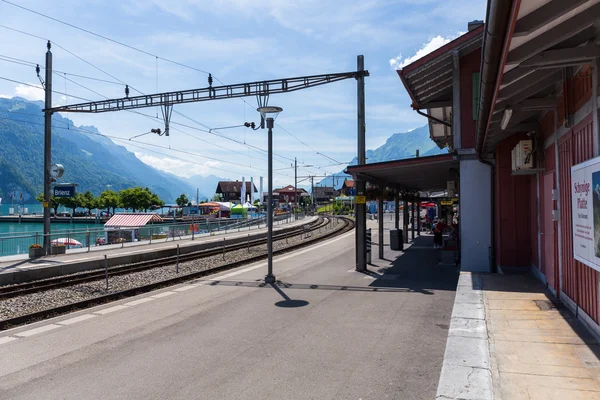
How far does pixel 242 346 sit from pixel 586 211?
4873mm

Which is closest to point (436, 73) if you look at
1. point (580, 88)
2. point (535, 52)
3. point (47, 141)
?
point (580, 88)

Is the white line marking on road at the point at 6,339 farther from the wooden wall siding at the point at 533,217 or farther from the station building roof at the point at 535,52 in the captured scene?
the wooden wall siding at the point at 533,217

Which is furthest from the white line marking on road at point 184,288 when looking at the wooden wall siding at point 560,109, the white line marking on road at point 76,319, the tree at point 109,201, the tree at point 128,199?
the tree at point 109,201

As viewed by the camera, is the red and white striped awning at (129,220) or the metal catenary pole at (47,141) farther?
the red and white striped awning at (129,220)

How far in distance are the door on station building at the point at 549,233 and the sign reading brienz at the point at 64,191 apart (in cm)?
1982

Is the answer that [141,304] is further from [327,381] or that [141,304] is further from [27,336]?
[327,381]

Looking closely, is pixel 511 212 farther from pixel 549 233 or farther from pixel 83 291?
pixel 83 291

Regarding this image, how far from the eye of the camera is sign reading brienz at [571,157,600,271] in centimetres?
521

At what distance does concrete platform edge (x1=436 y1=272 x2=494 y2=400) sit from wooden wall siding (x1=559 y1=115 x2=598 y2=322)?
133 cm

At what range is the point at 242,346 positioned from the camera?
259 inches

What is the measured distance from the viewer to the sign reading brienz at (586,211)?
521cm

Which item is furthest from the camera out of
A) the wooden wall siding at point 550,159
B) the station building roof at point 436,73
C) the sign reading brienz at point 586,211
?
the station building roof at point 436,73

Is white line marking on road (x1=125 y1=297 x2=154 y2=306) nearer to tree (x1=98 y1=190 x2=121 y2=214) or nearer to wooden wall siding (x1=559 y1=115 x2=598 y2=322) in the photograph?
wooden wall siding (x1=559 y1=115 x2=598 y2=322)

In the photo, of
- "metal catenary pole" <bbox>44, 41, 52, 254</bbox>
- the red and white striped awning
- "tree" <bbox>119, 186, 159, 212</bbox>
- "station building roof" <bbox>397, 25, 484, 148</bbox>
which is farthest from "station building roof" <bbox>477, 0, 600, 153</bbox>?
"tree" <bbox>119, 186, 159, 212</bbox>
